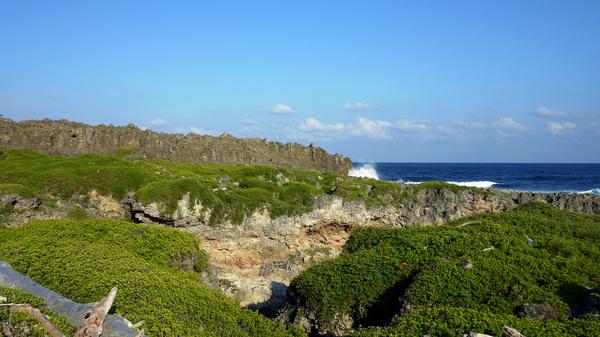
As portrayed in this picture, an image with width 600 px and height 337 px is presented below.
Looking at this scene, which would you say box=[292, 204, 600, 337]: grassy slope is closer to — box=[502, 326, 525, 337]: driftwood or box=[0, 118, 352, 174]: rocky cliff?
box=[502, 326, 525, 337]: driftwood

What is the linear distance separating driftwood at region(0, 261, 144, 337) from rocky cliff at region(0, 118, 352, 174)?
41.7 metres

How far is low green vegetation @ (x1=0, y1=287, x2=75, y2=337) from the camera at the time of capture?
7984 mm

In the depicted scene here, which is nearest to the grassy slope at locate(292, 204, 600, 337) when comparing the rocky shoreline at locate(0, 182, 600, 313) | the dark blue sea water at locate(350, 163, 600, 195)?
the rocky shoreline at locate(0, 182, 600, 313)

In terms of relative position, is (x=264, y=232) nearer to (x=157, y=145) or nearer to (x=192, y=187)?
(x=192, y=187)

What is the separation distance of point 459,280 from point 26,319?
1151 centimetres

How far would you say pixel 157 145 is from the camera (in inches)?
2130

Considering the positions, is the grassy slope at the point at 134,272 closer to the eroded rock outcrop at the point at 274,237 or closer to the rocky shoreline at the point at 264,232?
the rocky shoreline at the point at 264,232

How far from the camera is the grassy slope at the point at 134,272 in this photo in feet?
36.2

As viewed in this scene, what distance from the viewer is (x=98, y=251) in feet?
46.1

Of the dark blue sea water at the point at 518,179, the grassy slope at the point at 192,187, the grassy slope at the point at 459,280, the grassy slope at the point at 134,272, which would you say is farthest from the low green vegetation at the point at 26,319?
the dark blue sea water at the point at 518,179

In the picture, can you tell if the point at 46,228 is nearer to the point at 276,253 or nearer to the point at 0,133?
the point at 276,253

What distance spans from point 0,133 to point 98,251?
140 feet

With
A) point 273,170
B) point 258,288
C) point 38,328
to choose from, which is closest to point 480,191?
point 273,170

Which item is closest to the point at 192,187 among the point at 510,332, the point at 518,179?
the point at 510,332
